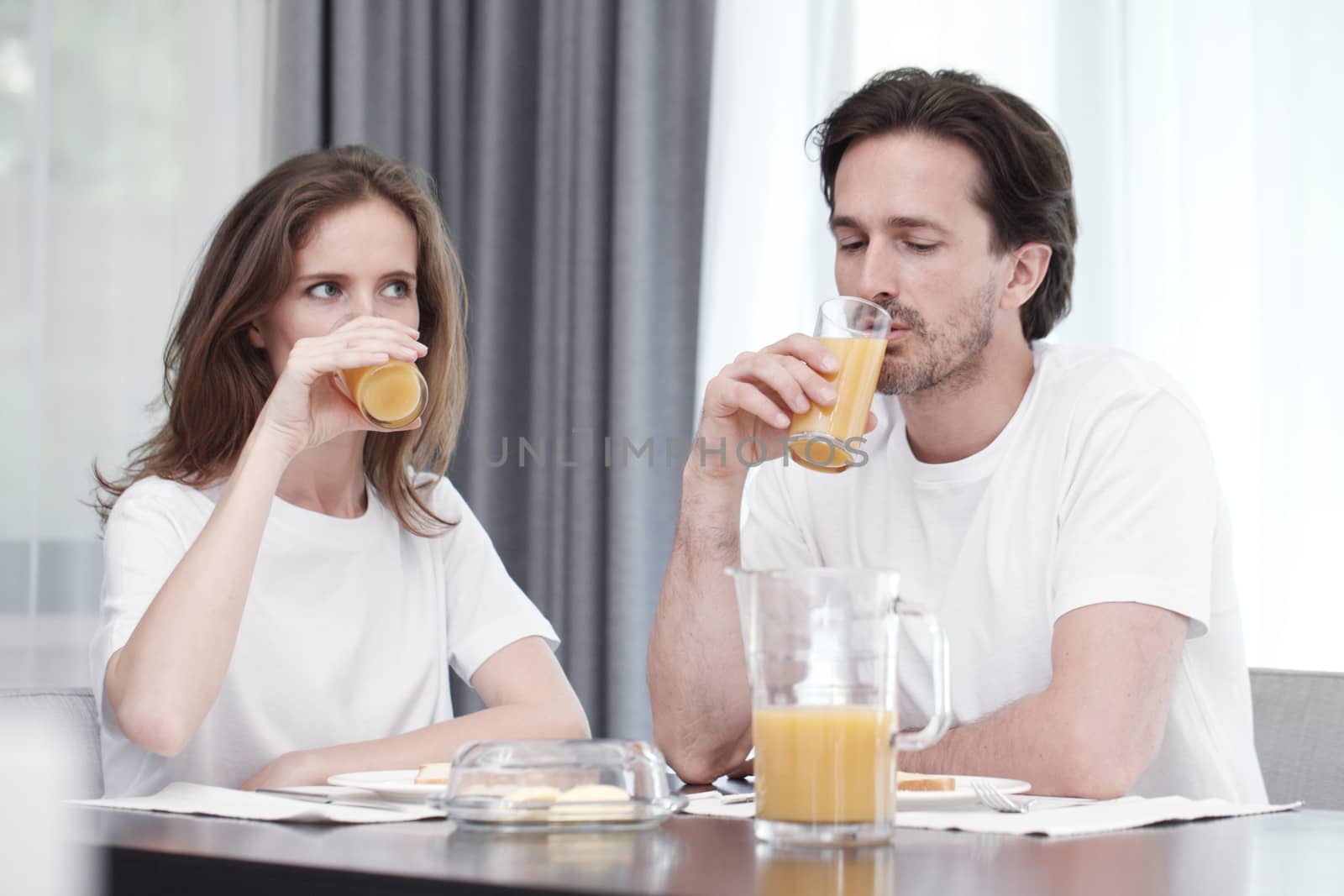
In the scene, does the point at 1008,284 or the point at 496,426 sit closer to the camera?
the point at 1008,284

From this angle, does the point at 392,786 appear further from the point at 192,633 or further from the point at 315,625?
the point at 315,625

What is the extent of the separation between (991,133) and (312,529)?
3.44 feet

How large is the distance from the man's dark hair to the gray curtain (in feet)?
3.40

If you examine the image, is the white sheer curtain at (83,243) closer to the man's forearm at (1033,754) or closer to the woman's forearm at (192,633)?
the woman's forearm at (192,633)

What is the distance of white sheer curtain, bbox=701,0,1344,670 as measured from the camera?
2416 millimetres

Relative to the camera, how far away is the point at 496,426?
10.3ft

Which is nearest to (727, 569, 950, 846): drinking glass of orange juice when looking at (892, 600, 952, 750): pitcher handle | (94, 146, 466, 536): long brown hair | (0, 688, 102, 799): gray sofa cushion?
(892, 600, 952, 750): pitcher handle

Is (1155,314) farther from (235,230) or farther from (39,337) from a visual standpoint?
(39,337)

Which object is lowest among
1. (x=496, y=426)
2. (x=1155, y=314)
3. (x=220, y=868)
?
(x=220, y=868)

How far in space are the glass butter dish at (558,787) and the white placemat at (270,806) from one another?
0.08m

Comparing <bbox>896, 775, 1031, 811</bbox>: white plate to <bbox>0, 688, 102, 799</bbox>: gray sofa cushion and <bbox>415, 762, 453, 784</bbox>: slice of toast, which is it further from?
<bbox>0, 688, 102, 799</bbox>: gray sofa cushion

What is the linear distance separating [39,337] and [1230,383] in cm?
231

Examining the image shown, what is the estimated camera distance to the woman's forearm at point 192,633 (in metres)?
1.36

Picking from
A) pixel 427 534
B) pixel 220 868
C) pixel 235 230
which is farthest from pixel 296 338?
pixel 220 868
